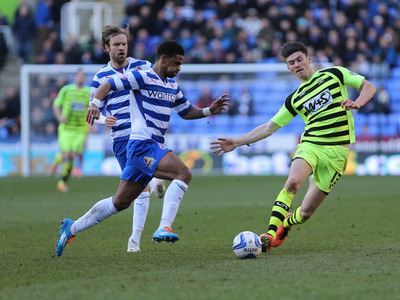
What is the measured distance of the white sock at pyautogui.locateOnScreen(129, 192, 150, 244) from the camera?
7.29 m

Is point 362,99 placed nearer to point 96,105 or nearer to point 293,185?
point 293,185

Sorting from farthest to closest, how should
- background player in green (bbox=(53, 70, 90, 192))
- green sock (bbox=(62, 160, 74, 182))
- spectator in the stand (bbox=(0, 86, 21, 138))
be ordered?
spectator in the stand (bbox=(0, 86, 21, 138)), background player in green (bbox=(53, 70, 90, 192)), green sock (bbox=(62, 160, 74, 182))

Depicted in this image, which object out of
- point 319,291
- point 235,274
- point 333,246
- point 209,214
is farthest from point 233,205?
point 319,291

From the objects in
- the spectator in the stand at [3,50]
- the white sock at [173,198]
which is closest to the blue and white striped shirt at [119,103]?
the white sock at [173,198]

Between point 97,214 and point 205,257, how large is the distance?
108 cm

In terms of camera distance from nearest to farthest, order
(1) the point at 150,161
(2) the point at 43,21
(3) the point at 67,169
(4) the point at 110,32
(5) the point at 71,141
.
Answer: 1. (1) the point at 150,161
2. (4) the point at 110,32
3. (3) the point at 67,169
4. (5) the point at 71,141
5. (2) the point at 43,21

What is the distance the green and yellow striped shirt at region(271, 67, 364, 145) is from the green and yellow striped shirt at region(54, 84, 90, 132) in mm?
9429

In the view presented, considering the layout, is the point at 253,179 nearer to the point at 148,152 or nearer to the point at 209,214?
the point at 209,214

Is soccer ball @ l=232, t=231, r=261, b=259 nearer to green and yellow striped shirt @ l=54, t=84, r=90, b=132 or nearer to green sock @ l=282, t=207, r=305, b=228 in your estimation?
green sock @ l=282, t=207, r=305, b=228

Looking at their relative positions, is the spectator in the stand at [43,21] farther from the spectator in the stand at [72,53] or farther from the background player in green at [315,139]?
the background player in green at [315,139]

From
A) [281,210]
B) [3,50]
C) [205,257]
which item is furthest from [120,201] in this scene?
[3,50]

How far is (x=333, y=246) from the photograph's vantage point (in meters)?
7.31

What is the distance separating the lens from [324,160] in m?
7.05

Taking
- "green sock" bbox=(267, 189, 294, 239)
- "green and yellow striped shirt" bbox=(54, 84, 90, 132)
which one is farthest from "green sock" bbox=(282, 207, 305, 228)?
"green and yellow striped shirt" bbox=(54, 84, 90, 132)
